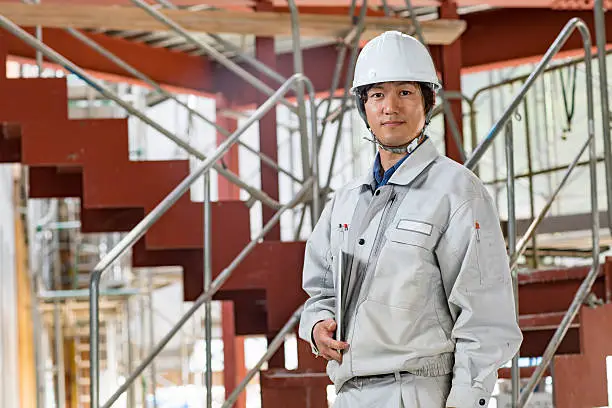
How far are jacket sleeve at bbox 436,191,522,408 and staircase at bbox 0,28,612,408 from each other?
2.58 meters

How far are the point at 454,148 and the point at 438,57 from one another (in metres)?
0.85

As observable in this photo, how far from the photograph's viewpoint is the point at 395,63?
2.79 metres

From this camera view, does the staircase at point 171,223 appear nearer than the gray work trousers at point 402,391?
No

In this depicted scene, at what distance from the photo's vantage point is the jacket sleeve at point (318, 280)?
2.86 meters

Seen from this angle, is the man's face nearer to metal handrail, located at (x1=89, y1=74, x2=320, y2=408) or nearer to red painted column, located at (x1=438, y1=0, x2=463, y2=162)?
metal handrail, located at (x1=89, y1=74, x2=320, y2=408)

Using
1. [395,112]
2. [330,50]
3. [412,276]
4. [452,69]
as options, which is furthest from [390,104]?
[330,50]

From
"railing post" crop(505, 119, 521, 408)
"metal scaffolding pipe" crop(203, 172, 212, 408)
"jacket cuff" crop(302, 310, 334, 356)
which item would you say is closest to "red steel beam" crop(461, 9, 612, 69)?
"railing post" crop(505, 119, 521, 408)

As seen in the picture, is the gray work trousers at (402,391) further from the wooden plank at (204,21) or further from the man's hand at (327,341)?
the wooden plank at (204,21)

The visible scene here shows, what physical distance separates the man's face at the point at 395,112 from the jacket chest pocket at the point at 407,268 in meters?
0.26

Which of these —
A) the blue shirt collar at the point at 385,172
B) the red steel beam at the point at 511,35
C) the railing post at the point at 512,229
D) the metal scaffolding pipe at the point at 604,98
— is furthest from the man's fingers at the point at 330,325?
the red steel beam at the point at 511,35

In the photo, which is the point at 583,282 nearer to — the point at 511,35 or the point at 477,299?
the point at 477,299

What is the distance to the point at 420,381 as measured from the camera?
2.63 meters

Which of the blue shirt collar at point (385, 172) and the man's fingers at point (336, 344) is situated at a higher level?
the blue shirt collar at point (385, 172)

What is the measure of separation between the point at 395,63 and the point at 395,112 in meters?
0.13
